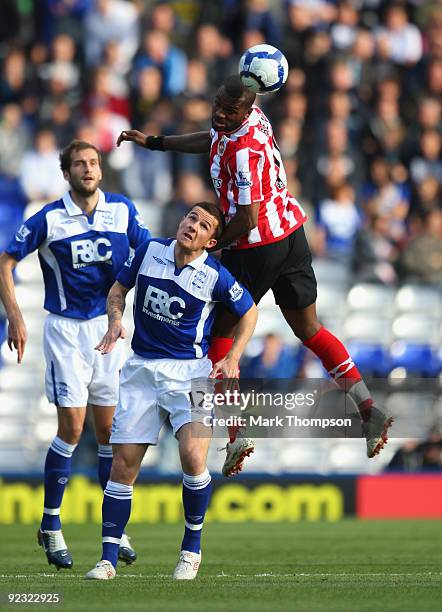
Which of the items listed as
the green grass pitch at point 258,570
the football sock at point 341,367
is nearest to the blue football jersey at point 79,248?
the football sock at point 341,367

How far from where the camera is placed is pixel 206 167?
17.6 meters

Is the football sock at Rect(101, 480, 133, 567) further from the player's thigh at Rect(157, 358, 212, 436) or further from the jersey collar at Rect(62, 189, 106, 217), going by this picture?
the jersey collar at Rect(62, 189, 106, 217)

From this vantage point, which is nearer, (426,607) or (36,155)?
(426,607)

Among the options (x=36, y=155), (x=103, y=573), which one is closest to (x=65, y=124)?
(x=36, y=155)

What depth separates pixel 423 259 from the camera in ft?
57.7

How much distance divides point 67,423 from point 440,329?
8506 millimetres

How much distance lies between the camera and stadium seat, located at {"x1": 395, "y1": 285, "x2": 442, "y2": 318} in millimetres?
17609

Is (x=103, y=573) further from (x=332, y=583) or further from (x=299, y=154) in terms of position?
(x=299, y=154)

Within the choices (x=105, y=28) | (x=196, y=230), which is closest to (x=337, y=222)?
(x=105, y=28)

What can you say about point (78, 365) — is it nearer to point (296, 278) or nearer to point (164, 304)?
point (164, 304)

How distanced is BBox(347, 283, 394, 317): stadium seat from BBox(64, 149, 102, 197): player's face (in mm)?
8004

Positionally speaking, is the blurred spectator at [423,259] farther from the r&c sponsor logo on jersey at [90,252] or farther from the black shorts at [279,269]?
the r&c sponsor logo on jersey at [90,252]

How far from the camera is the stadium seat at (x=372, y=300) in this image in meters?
17.6

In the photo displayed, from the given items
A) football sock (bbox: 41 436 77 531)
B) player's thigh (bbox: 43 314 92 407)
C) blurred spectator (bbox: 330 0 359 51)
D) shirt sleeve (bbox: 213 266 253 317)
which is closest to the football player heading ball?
shirt sleeve (bbox: 213 266 253 317)
